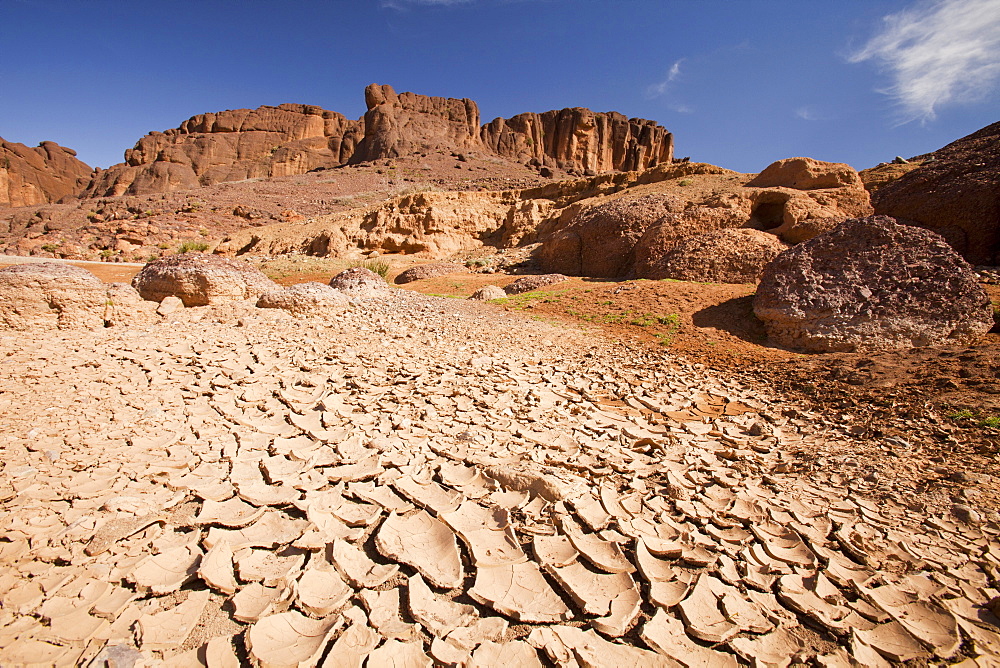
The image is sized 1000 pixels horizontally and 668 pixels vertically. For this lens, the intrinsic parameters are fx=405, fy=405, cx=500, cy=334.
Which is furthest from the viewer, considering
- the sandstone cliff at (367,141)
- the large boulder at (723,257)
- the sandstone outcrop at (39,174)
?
the sandstone cliff at (367,141)

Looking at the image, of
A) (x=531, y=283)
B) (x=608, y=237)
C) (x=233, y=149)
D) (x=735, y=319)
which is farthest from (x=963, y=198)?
(x=233, y=149)

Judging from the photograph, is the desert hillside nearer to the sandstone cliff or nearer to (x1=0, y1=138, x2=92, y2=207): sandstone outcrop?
the sandstone cliff

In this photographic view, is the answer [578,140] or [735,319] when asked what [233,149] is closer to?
[578,140]

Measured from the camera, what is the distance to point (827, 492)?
2.09 meters

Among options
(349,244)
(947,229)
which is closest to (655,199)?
(947,229)

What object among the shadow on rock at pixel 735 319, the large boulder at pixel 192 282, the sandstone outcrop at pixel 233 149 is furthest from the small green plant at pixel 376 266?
the sandstone outcrop at pixel 233 149

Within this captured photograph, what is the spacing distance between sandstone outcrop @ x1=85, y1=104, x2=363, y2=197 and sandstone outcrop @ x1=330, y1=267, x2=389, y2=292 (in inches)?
1953

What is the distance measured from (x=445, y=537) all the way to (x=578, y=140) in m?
58.4

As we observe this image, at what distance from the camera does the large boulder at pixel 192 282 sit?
17.3 feet

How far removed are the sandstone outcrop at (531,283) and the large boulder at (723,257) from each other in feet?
8.37

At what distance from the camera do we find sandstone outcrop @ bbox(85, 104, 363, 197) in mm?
44969

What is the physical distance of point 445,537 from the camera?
173cm

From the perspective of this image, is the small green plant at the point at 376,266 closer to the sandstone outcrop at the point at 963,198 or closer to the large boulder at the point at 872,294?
the large boulder at the point at 872,294

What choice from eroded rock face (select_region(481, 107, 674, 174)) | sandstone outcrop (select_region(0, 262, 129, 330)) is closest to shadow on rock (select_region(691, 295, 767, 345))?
sandstone outcrop (select_region(0, 262, 129, 330))
